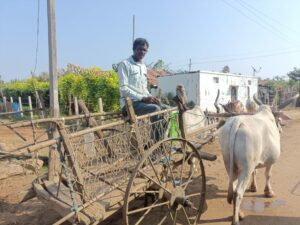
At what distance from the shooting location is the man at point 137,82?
14.4 ft

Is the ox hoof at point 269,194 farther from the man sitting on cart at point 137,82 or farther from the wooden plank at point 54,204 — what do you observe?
the wooden plank at point 54,204

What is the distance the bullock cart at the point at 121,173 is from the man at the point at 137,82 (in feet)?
0.65

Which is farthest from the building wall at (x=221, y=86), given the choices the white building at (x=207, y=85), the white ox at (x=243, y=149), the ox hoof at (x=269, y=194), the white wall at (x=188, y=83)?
the white ox at (x=243, y=149)

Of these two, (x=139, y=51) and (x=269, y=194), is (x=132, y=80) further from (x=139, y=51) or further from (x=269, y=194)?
(x=269, y=194)

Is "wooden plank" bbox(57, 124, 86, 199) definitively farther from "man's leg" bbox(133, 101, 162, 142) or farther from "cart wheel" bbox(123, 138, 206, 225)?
"man's leg" bbox(133, 101, 162, 142)

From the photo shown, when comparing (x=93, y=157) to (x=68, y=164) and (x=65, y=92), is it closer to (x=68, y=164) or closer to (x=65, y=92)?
(x=68, y=164)

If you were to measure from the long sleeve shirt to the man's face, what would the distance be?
72mm

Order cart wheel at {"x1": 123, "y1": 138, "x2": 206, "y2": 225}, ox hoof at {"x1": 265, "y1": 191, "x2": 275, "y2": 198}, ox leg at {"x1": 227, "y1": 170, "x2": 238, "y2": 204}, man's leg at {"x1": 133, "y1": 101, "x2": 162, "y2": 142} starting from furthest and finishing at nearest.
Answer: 1. ox hoof at {"x1": 265, "y1": 191, "x2": 275, "y2": 198}
2. man's leg at {"x1": 133, "y1": 101, "x2": 162, "y2": 142}
3. ox leg at {"x1": 227, "y1": 170, "x2": 238, "y2": 204}
4. cart wheel at {"x1": 123, "y1": 138, "x2": 206, "y2": 225}

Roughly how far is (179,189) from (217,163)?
155 inches

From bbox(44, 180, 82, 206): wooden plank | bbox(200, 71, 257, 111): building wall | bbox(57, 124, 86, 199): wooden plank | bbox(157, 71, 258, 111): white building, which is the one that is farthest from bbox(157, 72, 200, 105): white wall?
bbox(57, 124, 86, 199): wooden plank

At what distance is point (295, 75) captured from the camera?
136 ft

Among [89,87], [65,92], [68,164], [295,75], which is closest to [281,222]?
[68,164]

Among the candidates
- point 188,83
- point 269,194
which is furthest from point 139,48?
point 188,83

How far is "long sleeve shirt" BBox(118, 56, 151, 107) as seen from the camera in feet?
14.4
